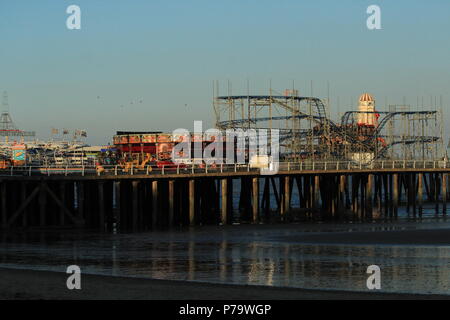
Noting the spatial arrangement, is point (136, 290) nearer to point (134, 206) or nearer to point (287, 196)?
point (134, 206)

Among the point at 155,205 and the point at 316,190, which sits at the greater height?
the point at 316,190

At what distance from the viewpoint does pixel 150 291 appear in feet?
83.0

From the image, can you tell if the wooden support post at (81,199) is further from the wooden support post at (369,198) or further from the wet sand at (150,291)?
the wet sand at (150,291)

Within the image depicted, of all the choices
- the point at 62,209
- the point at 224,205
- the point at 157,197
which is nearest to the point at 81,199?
the point at 62,209

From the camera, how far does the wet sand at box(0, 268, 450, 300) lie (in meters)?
24.4

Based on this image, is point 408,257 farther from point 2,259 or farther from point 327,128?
point 327,128

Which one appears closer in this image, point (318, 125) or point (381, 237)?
point (381, 237)

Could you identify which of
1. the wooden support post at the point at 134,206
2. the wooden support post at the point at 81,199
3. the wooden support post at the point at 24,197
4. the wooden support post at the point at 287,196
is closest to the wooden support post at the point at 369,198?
the wooden support post at the point at 287,196

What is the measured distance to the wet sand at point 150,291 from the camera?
24.4 meters

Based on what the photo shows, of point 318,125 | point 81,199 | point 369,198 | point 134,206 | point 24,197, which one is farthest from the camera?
point 318,125

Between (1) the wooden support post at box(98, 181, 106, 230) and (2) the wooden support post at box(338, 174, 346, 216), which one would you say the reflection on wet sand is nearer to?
(1) the wooden support post at box(98, 181, 106, 230)
